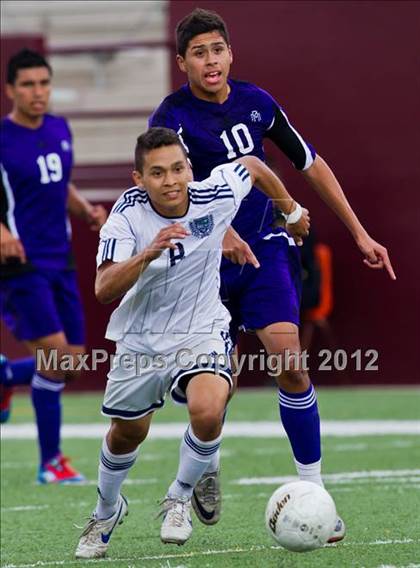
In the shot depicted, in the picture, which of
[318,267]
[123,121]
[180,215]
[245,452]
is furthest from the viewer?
[123,121]

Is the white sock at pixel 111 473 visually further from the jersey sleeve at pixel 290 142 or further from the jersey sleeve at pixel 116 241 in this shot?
the jersey sleeve at pixel 290 142

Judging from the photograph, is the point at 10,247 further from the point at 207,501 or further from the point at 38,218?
the point at 207,501

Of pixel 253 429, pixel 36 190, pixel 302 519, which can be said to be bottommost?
pixel 253 429

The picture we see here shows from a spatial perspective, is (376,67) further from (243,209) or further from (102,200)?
(243,209)

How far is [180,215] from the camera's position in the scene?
5.29 m

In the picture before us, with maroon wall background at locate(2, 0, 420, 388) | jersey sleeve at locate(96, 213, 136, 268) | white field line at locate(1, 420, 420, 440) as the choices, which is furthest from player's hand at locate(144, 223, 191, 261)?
maroon wall background at locate(2, 0, 420, 388)

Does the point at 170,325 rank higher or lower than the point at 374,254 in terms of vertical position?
lower

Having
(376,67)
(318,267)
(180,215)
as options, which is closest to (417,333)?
(318,267)

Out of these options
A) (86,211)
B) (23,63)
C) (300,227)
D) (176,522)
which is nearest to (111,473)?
(176,522)

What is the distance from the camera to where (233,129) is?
6.00 metres

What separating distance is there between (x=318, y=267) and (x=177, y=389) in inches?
323

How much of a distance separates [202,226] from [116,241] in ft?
1.42

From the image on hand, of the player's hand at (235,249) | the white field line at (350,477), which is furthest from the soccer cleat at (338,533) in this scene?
the white field line at (350,477)

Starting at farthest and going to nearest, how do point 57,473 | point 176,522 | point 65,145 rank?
1. point 65,145
2. point 57,473
3. point 176,522
